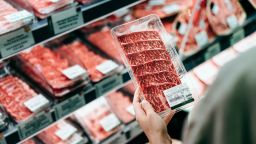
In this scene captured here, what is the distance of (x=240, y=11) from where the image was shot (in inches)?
129

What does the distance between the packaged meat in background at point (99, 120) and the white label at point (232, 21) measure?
103 centimetres

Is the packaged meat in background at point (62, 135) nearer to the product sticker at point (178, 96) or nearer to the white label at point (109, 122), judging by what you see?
the white label at point (109, 122)

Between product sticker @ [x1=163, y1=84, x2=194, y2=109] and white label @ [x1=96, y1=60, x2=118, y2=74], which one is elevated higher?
white label @ [x1=96, y1=60, x2=118, y2=74]

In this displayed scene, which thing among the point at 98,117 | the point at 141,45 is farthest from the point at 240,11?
the point at 141,45

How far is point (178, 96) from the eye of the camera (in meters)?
1.74

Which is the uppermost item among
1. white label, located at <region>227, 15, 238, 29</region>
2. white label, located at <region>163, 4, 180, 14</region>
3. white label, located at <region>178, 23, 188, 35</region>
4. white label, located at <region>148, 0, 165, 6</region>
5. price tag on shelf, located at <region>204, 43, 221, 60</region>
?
white label, located at <region>148, 0, 165, 6</region>

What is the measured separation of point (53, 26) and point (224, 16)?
160cm

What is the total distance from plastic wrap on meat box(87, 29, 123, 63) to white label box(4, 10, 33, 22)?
770 mm

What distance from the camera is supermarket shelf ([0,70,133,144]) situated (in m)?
2.07

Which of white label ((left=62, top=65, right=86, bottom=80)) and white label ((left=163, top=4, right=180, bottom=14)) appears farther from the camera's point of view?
white label ((left=163, top=4, right=180, bottom=14))

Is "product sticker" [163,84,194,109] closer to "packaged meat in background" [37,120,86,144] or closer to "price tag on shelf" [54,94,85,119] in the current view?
"price tag on shelf" [54,94,85,119]

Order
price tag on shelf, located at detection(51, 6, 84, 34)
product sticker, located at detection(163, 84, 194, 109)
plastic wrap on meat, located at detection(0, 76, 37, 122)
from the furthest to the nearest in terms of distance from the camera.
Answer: plastic wrap on meat, located at detection(0, 76, 37, 122)
price tag on shelf, located at detection(51, 6, 84, 34)
product sticker, located at detection(163, 84, 194, 109)

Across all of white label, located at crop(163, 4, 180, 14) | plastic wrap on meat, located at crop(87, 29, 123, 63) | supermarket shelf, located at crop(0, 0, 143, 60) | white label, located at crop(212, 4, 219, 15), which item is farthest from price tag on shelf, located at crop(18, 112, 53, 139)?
white label, located at crop(212, 4, 219, 15)

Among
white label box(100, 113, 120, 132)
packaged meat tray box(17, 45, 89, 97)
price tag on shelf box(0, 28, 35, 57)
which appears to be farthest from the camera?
white label box(100, 113, 120, 132)
